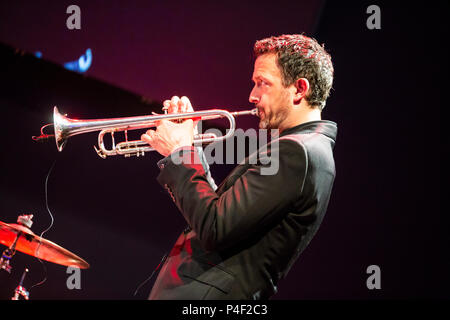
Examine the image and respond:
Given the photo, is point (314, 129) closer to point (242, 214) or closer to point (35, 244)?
point (242, 214)

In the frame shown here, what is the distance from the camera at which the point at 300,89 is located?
179 cm


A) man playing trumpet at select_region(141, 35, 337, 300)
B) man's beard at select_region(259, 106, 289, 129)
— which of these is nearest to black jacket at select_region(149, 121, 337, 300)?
man playing trumpet at select_region(141, 35, 337, 300)

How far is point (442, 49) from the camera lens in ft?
11.0

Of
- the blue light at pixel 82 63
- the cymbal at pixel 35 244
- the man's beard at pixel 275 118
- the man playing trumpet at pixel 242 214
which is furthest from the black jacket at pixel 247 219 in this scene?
the blue light at pixel 82 63

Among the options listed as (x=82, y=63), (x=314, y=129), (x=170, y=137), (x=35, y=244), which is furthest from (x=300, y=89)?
(x=82, y=63)

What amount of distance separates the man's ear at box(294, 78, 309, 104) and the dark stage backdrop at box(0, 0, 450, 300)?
193 cm

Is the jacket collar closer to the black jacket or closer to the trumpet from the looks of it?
the black jacket

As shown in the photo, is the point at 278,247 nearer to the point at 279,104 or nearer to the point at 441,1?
the point at 279,104

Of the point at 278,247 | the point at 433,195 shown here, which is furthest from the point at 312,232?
the point at 433,195

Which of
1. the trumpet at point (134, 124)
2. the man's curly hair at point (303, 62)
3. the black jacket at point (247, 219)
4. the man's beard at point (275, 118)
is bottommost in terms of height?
the black jacket at point (247, 219)

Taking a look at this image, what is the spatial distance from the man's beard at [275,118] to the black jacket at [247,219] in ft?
0.75

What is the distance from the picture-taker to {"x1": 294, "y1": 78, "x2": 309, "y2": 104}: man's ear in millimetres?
1789

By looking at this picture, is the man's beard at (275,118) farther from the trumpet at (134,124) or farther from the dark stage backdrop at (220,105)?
the dark stage backdrop at (220,105)

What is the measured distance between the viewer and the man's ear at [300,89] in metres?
1.79
